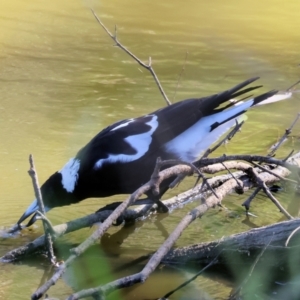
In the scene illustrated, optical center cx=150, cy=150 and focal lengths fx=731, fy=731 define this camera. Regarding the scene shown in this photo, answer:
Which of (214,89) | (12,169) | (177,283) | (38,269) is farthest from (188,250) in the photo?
(214,89)

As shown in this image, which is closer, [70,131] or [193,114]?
[193,114]

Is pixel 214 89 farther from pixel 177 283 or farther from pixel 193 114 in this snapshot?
pixel 177 283

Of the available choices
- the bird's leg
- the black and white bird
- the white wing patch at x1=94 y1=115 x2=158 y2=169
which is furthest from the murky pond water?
the white wing patch at x1=94 y1=115 x2=158 y2=169

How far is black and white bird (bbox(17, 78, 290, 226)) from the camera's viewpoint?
427 cm

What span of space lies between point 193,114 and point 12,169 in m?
1.52

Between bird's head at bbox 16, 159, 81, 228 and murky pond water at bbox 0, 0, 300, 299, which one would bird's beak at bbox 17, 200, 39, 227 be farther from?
bird's head at bbox 16, 159, 81, 228

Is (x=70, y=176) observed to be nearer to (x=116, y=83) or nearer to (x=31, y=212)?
(x=31, y=212)

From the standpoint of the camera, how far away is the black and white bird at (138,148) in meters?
4.27

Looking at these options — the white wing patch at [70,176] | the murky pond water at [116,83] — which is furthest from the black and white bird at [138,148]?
the murky pond water at [116,83]

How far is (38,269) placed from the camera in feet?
12.4

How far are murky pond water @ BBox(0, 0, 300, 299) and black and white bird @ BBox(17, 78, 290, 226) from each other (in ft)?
0.82

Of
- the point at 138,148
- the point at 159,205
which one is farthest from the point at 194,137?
the point at 159,205

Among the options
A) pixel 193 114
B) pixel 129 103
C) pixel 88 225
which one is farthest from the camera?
pixel 129 103

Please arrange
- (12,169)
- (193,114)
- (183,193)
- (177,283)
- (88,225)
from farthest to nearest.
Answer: (12,169), (183,193), (193,114), (88,225), (177,283)
